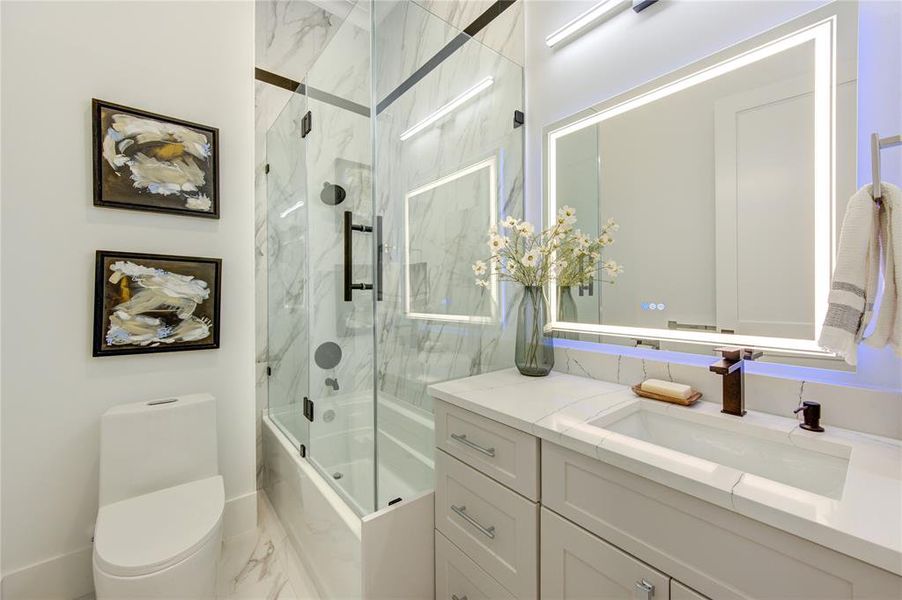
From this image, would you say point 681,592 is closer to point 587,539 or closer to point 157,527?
point 587,539

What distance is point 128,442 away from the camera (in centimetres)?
156

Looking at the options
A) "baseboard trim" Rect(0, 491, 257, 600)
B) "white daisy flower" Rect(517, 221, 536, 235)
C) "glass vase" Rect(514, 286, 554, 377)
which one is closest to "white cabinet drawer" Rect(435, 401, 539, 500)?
"glass vase" Rect(514, 286, 554, 377)

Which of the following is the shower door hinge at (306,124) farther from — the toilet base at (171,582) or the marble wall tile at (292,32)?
the toilet base at (171,582)

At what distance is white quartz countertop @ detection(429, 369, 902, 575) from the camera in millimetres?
571

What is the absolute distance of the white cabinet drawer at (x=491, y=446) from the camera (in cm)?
103

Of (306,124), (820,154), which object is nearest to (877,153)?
(820,154)

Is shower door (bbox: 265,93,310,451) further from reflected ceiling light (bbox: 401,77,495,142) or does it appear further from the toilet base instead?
reflected ceiling light (bbox: 401,77,495,142)

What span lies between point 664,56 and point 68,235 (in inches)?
97.5

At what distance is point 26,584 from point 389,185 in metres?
2.17

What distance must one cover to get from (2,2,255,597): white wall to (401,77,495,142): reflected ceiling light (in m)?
1.08

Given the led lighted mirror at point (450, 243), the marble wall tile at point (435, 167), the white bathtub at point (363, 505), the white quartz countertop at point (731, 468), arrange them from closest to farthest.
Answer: the white quartz countertop at point (731, 468) → the white bathtub at point (363, 505) → the marble wall tile at point (435, 167) → the led lighted mirror at point (450, 243)

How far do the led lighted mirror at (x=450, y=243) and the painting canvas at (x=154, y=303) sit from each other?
1035mm

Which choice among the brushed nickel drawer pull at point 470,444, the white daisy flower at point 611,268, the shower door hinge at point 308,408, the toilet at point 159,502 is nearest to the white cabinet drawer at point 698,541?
the brushed nickel drawer pull at point 470,444

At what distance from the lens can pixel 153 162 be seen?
1686 millimetres
